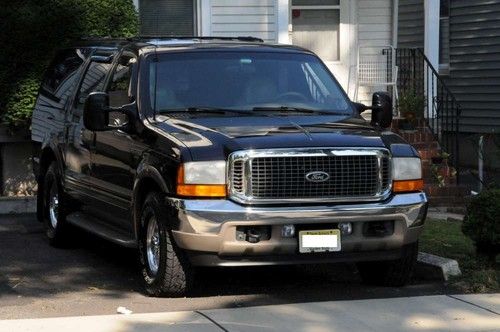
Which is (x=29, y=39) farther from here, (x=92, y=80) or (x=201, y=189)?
(x=201, y=189)

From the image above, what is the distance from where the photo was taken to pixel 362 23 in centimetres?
1664

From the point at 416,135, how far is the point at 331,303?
294 inches

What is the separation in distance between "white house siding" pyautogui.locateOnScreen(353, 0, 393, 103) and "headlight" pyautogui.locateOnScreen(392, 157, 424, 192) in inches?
335

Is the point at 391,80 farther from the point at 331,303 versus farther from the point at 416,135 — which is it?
the point at 331,303

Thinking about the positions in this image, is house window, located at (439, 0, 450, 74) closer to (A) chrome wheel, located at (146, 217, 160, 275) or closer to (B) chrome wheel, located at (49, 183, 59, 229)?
(B) chrome wheel, located at (49, 183, 59, 229)

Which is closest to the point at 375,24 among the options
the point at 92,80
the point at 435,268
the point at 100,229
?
the point at 92,80

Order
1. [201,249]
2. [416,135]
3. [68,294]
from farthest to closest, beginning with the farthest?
1. [416,135]
2. [68,294]
3. [201,249]

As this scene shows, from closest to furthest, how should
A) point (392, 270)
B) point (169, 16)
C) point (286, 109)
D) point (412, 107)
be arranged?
point (392, 270), point (286, 109), point (412, 107), point (169, 16)

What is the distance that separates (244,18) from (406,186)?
8.02m

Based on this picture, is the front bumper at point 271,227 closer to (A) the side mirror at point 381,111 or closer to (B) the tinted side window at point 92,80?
(A) the side mirror at point 381,111

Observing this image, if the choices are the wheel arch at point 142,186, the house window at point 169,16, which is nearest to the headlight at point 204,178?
the wheel arch at point 142,186

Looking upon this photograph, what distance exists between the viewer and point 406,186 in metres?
8.19

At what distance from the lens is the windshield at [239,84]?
29.0ft

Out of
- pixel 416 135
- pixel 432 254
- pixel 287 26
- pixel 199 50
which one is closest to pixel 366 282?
pixel 432 254
